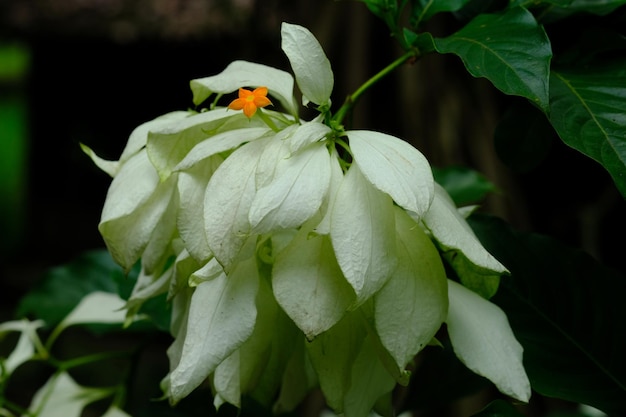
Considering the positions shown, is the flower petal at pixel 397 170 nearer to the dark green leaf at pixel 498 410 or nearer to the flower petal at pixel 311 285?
the flower petal at pixel 311 285

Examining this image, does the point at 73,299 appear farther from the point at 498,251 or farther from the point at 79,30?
the point at 79,30

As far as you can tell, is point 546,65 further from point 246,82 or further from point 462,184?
point 462,184

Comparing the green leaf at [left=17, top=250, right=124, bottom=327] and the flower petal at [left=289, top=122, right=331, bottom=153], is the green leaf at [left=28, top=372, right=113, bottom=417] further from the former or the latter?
the flower petal at [left=289, top=122, right=331, bottom=153]

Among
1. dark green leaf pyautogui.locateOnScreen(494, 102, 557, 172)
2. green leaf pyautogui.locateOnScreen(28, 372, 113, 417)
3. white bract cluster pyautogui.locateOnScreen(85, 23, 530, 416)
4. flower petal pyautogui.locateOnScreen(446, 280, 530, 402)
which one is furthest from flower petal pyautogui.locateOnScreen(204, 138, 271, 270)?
green leaf pyautogui.locateOnScreen(28, 372, 113, 417)

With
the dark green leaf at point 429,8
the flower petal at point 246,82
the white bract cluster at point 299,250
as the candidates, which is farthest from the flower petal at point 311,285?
the dark green leaf at point 429,8

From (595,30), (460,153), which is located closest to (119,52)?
(460,153)

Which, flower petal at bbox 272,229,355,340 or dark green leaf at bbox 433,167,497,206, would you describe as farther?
dark green leaf at bbox 433,167,497,206
